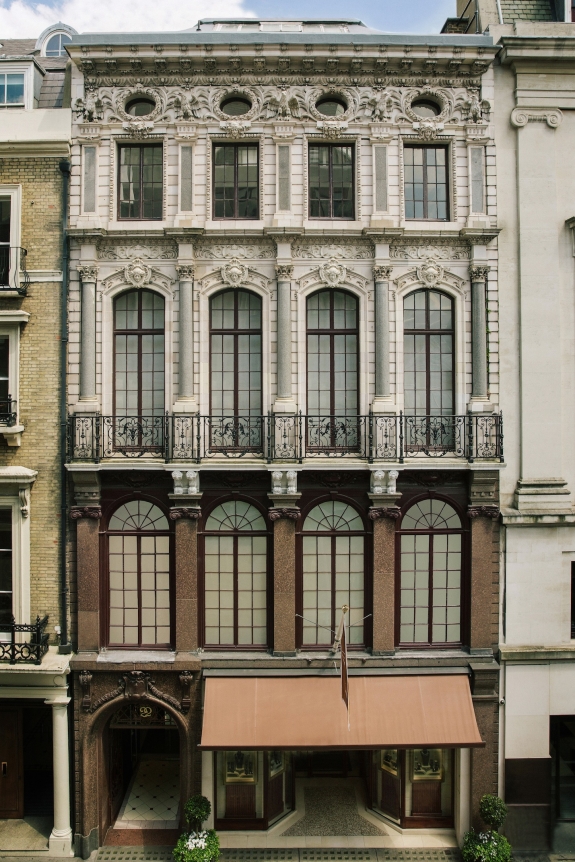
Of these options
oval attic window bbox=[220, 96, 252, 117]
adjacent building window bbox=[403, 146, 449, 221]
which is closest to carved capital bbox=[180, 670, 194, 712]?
adjacent building window bbox=[403, 146, 449, 221]

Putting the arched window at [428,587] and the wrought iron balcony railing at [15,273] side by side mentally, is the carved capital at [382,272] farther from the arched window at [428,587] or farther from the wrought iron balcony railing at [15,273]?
the wrought iron balcony railing at [15,273]

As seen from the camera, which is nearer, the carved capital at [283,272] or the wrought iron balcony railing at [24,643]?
the wrought iron balcony railing at [24,643]

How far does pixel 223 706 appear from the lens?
1402 centimetres

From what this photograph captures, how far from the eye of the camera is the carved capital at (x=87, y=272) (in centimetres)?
1475

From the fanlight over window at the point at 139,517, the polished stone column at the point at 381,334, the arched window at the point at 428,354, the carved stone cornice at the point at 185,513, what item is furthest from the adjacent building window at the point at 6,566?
the arched window at the point at 428,354

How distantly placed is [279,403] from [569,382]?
23.5 ft

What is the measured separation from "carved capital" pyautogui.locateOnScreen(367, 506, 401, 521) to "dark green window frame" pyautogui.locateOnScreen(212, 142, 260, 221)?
775 centimetres

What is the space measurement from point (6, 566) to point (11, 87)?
12184 millimetres

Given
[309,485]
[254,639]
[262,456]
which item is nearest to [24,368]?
[262,456]

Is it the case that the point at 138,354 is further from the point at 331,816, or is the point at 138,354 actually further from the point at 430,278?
the point at 331,816

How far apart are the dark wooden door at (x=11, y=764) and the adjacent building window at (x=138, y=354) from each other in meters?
8.03

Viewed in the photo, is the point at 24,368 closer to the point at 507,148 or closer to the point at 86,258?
the point at 86,258

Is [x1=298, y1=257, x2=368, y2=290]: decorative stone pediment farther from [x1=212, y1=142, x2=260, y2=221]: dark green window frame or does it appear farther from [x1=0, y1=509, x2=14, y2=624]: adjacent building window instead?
[x1=0, y1=509, x2=14, y2=624]: adjacent building window

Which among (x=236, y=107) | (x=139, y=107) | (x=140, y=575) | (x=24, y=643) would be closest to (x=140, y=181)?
(x=139, y=107)
